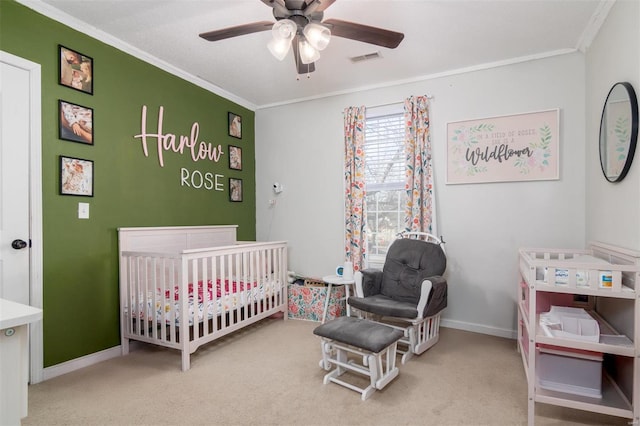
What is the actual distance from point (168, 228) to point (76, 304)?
907mm

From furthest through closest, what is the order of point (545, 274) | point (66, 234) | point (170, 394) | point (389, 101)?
1. point (389, 101)
2. point (66, 234)
3. point (170, 394)
4. point (545, 274)

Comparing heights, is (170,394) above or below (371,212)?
below

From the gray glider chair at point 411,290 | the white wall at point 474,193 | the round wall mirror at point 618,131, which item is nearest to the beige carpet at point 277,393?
the gray glider chair at point 411,290

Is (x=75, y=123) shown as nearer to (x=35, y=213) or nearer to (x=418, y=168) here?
(x=35, y=213)

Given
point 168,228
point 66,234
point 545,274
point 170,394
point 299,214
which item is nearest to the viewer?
point 545,274

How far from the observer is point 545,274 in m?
1.73

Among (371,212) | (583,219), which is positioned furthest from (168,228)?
(583,219)

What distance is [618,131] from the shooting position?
80.3 inches

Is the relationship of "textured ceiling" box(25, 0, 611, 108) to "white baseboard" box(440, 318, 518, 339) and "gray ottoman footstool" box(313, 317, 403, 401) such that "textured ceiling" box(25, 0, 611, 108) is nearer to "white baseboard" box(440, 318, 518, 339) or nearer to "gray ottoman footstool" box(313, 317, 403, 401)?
"gray ottoman footstool" box(313, 317, 403, 401)

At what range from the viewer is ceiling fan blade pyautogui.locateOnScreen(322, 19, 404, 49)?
1.87 m

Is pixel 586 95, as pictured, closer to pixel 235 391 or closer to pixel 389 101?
pixel 389 101

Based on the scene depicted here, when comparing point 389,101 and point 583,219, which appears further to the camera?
point 389,101

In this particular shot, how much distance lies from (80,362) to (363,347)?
80.0 inches

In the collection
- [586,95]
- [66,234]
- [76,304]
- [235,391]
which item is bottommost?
[235,391]
